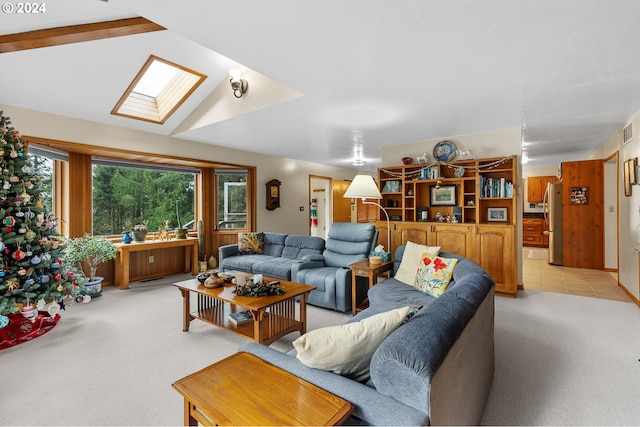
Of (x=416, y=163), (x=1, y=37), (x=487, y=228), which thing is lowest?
(x=487, y=228)

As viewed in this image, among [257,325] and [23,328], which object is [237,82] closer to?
[257,325]

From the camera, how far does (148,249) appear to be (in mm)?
4867

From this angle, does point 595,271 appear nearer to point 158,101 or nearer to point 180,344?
point 180,344

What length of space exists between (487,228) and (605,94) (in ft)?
6.19

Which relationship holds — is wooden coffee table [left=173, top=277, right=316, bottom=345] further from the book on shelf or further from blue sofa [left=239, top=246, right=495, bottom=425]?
blue sofa [left=239, top=246, right=495, bottom=425]

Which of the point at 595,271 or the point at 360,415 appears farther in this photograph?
the point at 595,271

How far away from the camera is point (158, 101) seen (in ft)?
14.8

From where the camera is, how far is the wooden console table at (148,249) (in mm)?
4512

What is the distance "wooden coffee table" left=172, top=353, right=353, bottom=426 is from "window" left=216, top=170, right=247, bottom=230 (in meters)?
5.19

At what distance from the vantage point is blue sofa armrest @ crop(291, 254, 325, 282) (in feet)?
12.5

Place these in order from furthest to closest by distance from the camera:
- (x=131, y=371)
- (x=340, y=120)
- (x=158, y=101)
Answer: (x=158, y=101) → (x=340, y=120) → (x=131, y=371)

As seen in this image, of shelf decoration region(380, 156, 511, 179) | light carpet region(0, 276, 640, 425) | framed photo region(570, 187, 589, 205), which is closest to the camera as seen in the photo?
light carpet region(0, 276, 640, 425)

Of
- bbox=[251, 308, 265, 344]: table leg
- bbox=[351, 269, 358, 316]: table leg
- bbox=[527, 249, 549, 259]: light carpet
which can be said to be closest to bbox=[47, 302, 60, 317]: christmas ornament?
bbox=[251, 308, 265, 344]: table leg

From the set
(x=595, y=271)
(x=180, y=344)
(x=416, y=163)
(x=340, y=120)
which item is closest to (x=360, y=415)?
(x=180, y=344)
